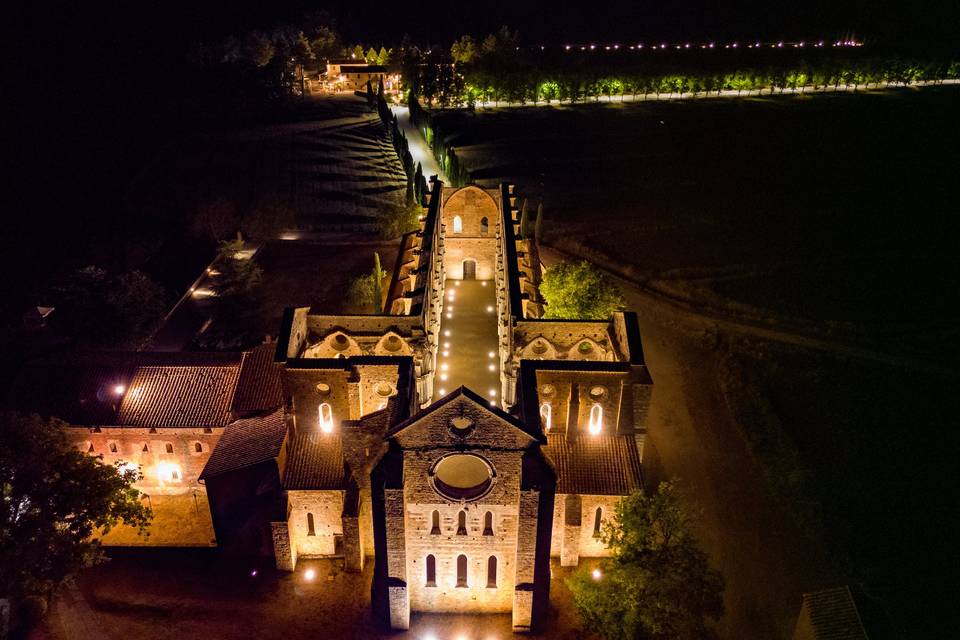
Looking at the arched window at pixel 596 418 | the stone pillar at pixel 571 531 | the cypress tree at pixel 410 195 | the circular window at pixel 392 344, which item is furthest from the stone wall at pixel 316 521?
the cypress tree at pixel 410 195

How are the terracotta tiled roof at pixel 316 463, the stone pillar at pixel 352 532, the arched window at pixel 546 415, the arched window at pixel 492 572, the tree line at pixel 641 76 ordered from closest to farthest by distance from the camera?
the arched window at pixel 492 572 → the stone pillar at pixel 352 532 → the terracotta tiled roof at pixel 316 463 → the arched window at pixel 546 415 → the tree line at pixel 641 76

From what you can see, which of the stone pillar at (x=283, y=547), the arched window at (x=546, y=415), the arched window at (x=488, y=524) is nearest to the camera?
the arched window at (x=488, y=524)

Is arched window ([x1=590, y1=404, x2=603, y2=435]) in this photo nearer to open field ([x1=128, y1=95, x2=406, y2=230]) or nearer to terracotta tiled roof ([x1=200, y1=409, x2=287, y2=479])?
terracotta tiled roof ([x1=200, y1=409, x2=287, y2=479])

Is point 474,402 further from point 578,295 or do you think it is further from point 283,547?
point 578,295

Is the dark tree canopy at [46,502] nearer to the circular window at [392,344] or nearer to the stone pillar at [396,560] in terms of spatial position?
the stone pillar at [396,560]

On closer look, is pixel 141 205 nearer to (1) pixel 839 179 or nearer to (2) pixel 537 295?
(2) pixel 537 295

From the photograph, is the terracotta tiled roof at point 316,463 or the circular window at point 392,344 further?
the circular window at point 392,344

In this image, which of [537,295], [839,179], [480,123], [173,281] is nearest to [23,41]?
[480,123]

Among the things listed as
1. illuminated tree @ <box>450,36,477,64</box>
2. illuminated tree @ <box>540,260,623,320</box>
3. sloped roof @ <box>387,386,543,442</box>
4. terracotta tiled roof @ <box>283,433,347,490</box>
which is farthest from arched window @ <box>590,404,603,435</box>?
illuminated tree @ <box>450,36,477,64</box>
